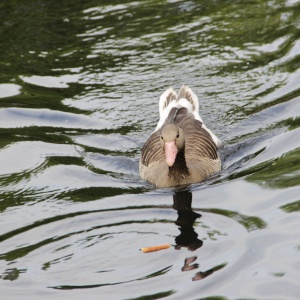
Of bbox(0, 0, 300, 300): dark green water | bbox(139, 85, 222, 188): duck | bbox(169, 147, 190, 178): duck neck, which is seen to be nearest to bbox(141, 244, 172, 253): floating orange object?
bbox(0, 0, 300, 300): dark green water

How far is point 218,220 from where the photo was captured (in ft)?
31.3

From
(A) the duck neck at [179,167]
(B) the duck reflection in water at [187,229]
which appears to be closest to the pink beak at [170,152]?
(A) the duck neck at [179,167]

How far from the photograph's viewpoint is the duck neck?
1122cm

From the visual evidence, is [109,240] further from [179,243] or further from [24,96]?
[24,96]

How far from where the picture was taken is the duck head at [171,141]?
35.3ft

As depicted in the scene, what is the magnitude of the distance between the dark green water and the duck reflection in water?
0.02 meters

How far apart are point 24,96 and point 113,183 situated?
380cm

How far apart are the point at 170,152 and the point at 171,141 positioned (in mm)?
156

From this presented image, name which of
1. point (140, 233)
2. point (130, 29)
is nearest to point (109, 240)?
point (140, 233)

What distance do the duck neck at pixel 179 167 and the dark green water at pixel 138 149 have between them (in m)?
0.37

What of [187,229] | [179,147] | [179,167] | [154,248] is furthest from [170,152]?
[154,248]

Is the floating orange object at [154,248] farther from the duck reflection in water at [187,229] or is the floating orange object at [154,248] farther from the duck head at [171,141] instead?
the duck head at [171,141]

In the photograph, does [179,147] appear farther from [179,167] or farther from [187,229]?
[187,229]

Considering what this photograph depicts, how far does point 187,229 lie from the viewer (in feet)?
31.0
